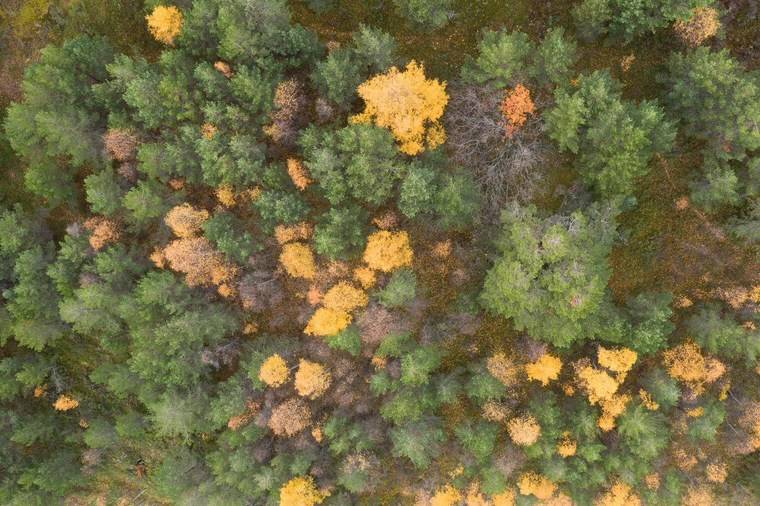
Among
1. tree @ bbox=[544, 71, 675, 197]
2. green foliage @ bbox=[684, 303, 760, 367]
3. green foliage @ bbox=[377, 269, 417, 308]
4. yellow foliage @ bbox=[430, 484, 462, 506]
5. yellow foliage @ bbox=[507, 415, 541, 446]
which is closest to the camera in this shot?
tree @ bbox=[544, 71, 675, 197]

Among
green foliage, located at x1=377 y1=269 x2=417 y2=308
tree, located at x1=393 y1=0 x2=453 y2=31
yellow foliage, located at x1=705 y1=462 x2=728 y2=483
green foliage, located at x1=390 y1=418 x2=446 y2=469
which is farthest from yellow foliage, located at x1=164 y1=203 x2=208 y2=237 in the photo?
yellow foliage, located at x1=705 y1=462 x2=728 y2=483

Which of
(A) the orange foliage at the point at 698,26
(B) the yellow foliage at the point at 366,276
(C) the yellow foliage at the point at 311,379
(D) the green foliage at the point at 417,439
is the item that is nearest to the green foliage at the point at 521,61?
(A) the orange foliage at the point at 698,26

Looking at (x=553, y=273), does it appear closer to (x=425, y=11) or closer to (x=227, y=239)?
(x=425, y=11)

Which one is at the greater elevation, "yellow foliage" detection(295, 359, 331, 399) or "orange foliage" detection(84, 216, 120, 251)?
"orange foliage" detection(84, 216, 120, 251)

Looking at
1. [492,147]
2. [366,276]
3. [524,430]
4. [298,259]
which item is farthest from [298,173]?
[524,430]

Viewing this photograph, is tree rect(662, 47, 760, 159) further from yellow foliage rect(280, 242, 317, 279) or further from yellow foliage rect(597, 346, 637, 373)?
yellow foliage rect(280, 242, 317, 279)

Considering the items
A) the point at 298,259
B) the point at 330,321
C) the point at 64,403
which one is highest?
the point at 298,259
